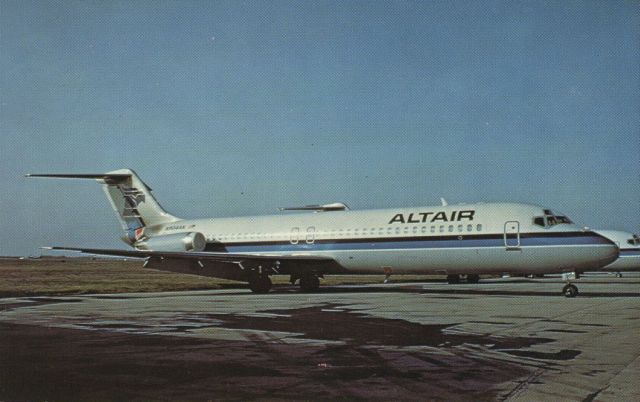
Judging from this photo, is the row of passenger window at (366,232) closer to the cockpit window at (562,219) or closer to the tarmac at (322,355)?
the cockpit window at (562,219)

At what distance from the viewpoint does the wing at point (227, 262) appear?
26031 mm

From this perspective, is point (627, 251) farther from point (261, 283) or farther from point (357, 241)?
point (261, 283)

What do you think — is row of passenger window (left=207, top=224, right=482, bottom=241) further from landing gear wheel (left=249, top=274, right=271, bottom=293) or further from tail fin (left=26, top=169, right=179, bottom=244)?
tail fin (left=26, top=169, right=179, bottom=244)

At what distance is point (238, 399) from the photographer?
19.8 ft

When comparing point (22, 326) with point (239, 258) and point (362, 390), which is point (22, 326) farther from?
point (239, 258)

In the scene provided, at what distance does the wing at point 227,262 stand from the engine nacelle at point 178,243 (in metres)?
1.45

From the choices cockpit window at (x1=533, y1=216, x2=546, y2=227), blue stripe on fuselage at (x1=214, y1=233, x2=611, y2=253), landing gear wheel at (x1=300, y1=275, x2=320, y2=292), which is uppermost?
cockpit window at (x1=533, y1=216, x2=546, y2=227)

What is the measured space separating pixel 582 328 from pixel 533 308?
15.4 ft

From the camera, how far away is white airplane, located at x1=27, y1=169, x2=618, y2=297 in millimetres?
21844

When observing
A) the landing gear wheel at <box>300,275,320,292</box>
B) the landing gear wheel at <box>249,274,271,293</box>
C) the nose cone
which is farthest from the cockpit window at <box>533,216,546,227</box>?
the landing gear wheel at <box>249,274,271,293</box>

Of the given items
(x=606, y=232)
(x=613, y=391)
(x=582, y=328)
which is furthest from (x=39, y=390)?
(x=606, y=232)

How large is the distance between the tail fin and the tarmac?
712 inches

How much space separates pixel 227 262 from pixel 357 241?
5.50 m

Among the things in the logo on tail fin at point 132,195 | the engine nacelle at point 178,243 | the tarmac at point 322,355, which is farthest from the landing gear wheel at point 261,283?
the tarmac at point 322,355
